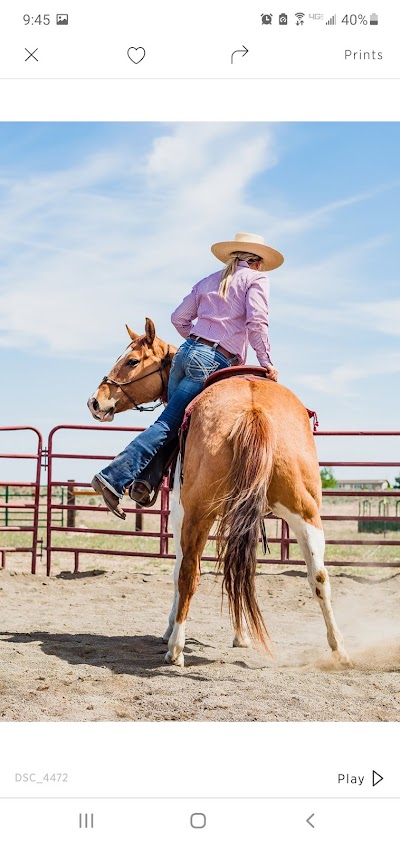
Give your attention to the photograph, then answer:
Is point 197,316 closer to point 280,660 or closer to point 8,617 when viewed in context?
point 280,660

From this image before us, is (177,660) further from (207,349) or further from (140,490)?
(207,349)

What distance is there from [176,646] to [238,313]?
5.99ft

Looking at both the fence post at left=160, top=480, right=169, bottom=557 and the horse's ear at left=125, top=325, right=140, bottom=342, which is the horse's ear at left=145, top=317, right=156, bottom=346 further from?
the fence post at left=160, top=480, right=169, bottom=557

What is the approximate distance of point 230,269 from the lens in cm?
436

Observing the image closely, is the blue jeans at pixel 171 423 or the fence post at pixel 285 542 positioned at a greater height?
the blue jeans at pixel 171 423

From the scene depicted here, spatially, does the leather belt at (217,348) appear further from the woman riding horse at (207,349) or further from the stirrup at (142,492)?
the stirrup at (142,492)

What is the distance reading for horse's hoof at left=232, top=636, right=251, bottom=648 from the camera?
474 cm

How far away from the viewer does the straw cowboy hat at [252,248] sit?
4520mm

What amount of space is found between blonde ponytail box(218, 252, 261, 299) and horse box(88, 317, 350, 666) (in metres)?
0.58

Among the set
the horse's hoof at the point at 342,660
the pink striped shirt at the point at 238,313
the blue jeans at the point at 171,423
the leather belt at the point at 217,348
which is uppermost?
the pink striped shirt at the point at 238,313

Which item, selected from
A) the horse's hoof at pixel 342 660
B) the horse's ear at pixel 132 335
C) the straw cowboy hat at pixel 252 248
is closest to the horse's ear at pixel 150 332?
the horse's ear at pixel 132 335
